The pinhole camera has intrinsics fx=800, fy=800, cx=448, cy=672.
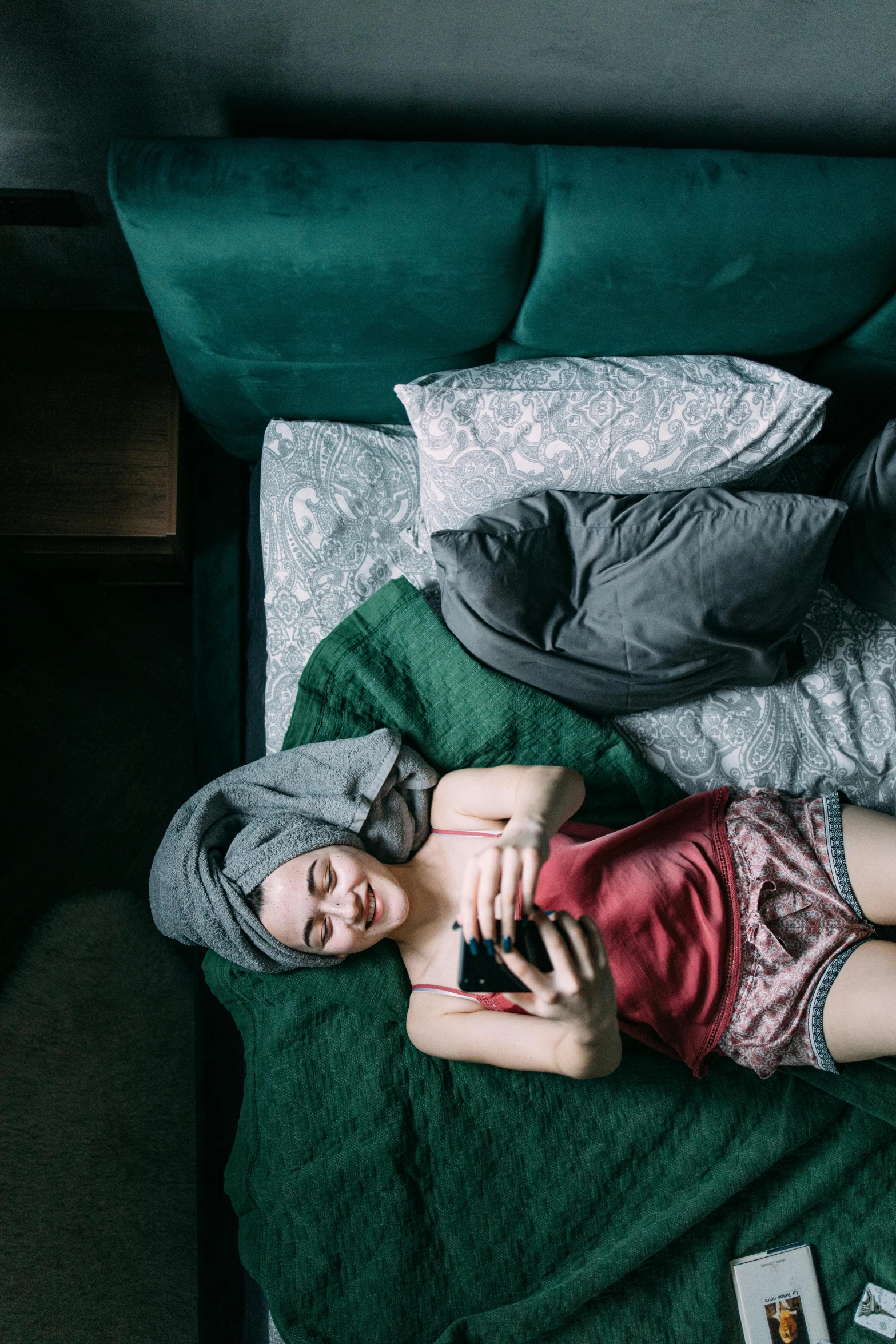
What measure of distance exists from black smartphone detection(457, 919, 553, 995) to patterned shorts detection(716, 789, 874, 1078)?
1.72ft

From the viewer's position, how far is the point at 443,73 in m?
1.29

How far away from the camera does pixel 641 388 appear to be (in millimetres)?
1407

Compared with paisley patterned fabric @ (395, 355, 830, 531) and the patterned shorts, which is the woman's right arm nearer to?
the patterned shorts

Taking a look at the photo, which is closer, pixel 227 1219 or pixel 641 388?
pixel 641 388

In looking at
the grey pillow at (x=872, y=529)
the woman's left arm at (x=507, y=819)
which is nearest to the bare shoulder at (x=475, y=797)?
the woman's left arm at (x=507, y=819)

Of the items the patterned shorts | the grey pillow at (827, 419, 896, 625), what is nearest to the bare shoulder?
the patterned shorts

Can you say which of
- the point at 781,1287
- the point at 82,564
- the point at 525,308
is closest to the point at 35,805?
the point at 82,564

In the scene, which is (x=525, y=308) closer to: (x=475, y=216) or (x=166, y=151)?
(x=475, y=216)

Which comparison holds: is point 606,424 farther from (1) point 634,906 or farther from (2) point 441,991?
(2) point 441,991

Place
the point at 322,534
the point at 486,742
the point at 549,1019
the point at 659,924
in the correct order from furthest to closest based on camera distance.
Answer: the point at 322,534 < the point at 486,742 < the point at 659,924 < the point at 549,1019

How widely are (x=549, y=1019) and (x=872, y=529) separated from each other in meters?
1.06

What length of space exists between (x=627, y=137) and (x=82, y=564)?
1.37m

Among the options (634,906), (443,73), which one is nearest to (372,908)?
(634,906)

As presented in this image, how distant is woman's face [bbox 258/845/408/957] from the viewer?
49.1 inches
